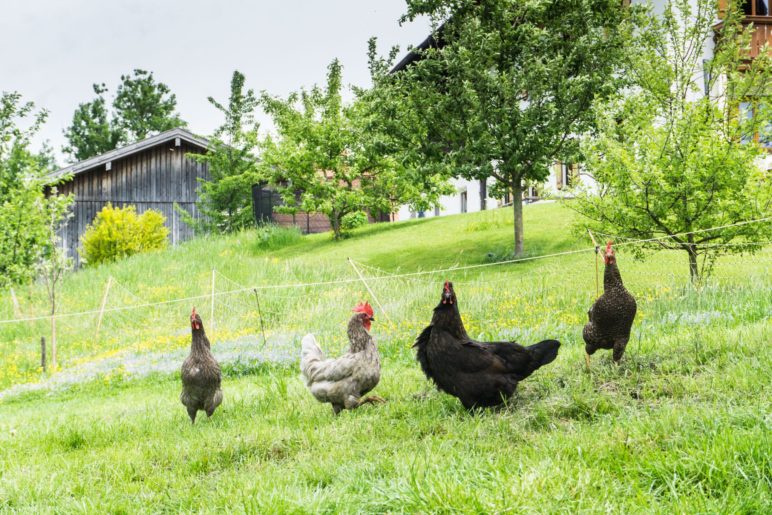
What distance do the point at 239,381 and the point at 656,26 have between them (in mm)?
10485

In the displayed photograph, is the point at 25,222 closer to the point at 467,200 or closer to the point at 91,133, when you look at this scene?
the point at 467,200

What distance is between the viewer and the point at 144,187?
3078 centimetres

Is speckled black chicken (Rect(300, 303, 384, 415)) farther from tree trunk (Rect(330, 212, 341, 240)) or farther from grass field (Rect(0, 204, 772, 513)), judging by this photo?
tree trunk (Rect(330, 212, 341, 240))

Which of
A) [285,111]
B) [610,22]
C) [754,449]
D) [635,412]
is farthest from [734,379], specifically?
[285,111]

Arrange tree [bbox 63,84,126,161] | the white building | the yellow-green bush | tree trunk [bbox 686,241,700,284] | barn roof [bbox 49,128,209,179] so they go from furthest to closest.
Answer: tree [bbox 63,84,126,161], barn roof [bbox 49,128,209,179], the yellow-green bush, the white building, tree trunk [bbox 686,241,700,284]

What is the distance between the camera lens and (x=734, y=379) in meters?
4.93

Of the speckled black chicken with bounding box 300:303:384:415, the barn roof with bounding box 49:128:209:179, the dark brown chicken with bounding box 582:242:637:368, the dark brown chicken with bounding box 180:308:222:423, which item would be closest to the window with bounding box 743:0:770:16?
the dark brown chicken with bounding box 582:242:637:368

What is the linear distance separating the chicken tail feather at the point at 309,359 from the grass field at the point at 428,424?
341 millimetres

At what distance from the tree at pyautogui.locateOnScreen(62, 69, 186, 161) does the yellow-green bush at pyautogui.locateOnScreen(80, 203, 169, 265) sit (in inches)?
1297

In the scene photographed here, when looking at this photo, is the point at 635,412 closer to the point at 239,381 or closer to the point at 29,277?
the point at 239,381

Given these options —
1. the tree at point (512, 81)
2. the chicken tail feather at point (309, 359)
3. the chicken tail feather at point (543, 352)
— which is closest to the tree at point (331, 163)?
the tree at point (512, 81)

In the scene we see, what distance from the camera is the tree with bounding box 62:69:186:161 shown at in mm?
56688

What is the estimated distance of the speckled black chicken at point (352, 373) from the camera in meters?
6.13

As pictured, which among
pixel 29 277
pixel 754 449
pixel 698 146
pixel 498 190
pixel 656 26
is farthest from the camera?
pixel 498 190
